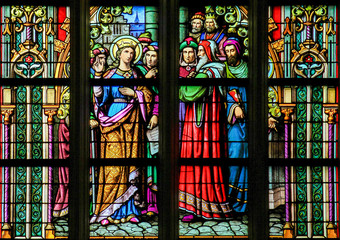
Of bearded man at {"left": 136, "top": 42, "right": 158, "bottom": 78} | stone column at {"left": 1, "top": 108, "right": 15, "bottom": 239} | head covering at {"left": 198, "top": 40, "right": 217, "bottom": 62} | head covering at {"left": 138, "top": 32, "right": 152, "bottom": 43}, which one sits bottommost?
stone column at {"left": 1, "top": 108, "right": 15, "bottom": 239}

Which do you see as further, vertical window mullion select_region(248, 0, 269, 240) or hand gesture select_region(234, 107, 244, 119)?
hand gesture select_region(234, 107, 244, 119)

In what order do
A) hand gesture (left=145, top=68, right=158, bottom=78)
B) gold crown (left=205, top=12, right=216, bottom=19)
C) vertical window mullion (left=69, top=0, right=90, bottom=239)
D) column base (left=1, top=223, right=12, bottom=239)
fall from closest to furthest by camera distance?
1. vertical window mullion (left=69, top=0, right=90, bottom=239)
2. column base (left=1, top=223, right=12, bottom=239)
3. hand gesture (left=145, top=68, right=158, bottom=78)
4. gold crown (left=205, top=12, right=216, bottom=19)

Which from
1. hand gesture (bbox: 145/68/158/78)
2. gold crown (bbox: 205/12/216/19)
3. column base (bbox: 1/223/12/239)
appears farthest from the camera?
gold crown (bbox: 205/12/216/19)

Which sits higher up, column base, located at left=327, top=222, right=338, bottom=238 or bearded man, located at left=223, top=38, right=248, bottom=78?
bearded man, located at left=223, top=38, right=248, bottom=78

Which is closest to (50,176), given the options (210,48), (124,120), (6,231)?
(6,231)

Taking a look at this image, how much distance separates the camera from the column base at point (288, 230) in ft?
22.0

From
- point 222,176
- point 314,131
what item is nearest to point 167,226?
point 222,176

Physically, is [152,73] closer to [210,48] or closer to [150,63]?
[150,63]

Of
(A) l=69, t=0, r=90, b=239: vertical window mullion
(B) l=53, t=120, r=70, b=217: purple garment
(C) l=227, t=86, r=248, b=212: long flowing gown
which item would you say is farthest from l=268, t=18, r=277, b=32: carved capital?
(B) l=53, t=120, r=70, b=217: purple garment

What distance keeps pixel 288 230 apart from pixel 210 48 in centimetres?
230

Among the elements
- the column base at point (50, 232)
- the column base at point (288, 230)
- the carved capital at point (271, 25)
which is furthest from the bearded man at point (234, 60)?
the column base at point (50, 232)

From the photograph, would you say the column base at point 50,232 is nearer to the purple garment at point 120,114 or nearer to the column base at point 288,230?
the purple garment at point 120,114

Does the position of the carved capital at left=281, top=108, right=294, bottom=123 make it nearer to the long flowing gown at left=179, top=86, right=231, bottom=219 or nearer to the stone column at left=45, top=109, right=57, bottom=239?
the long flowing gown at left=179, top=86, right=231, bottom=219

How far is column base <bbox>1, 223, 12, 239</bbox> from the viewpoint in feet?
21.8
